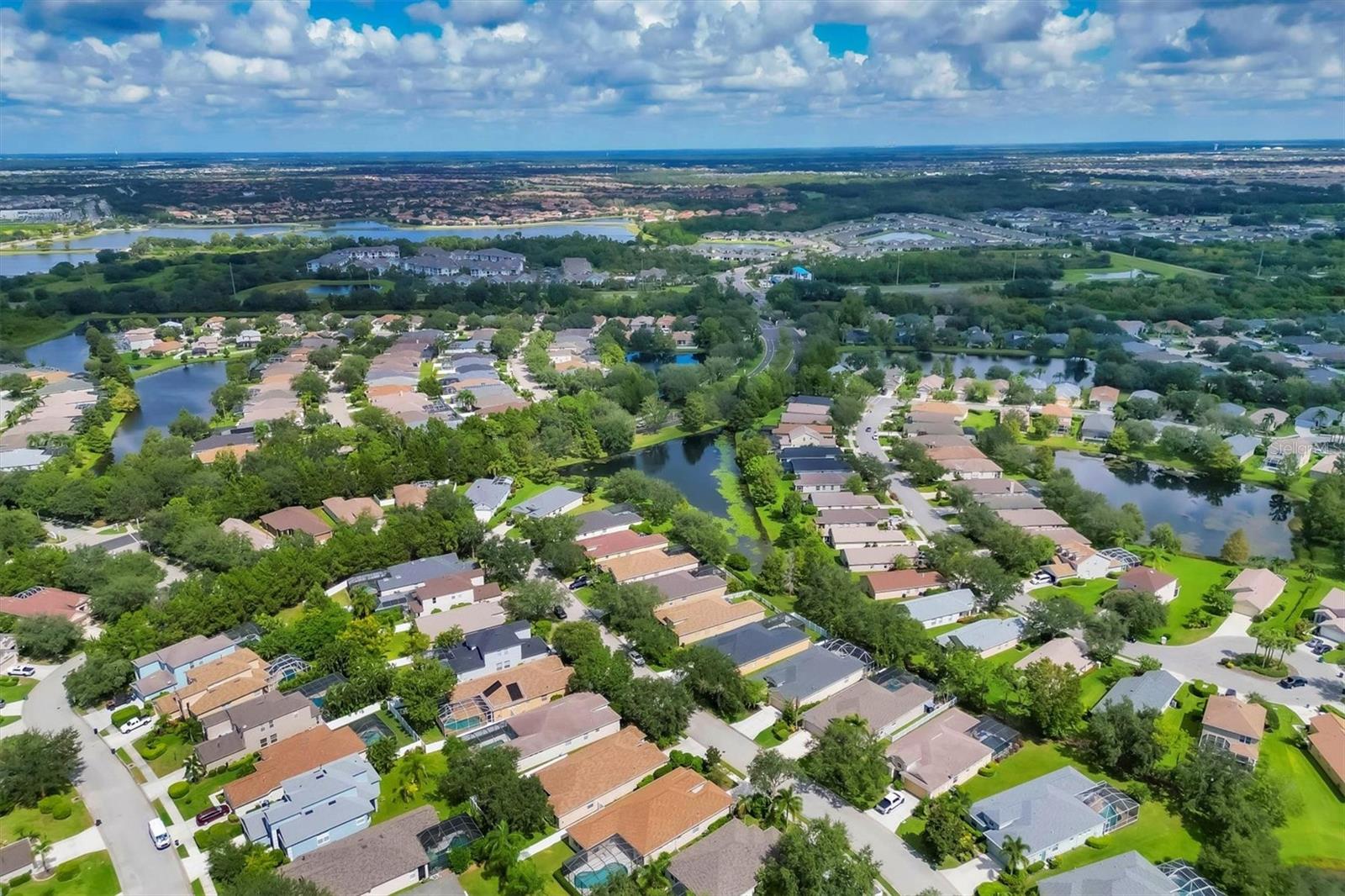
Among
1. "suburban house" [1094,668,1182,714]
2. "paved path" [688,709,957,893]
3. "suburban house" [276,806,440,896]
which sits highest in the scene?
"suburban house" [276,806,440,896]

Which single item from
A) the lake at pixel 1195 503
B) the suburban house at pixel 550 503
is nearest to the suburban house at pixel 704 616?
the suburban house at pixel 550 503

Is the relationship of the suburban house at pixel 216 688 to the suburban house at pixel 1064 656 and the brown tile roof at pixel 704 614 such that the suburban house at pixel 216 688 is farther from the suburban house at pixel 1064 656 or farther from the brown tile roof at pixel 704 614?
the suburban house at pixel 1064 656

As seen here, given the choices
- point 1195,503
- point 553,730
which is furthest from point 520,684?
point 1195,503

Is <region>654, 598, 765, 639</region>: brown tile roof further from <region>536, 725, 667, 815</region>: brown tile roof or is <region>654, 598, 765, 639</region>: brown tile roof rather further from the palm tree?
the palm tree

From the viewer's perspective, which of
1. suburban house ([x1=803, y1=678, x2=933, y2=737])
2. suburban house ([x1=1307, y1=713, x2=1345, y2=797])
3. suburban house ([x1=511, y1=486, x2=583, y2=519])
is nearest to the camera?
suburban house ([x1=1307, y1=713, x2=1345, y2=797])

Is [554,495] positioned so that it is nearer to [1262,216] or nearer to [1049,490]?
[1049,490]

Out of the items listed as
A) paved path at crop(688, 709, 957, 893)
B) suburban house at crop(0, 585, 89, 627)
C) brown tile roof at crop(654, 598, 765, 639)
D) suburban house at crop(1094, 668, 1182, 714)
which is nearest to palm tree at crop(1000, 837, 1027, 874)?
paved path at crop(688, 709, 957, 893)

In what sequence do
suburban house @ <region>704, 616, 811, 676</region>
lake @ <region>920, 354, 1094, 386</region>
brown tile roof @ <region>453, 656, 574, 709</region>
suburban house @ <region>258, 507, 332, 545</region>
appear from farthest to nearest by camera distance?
lake @ <region>920, 354, 1094, 386</region> < suburban house @ <region>258, 507, 332, 545</region> < suburban house @ <region>704, 616, 811, 676</region> < brown tile roof @ <region>453, 656, 574, 709</region>

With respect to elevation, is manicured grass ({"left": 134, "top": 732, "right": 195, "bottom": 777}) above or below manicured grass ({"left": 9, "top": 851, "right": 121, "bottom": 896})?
above
